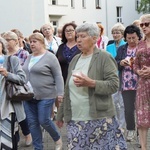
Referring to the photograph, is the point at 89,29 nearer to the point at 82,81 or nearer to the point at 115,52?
the point at 82,81

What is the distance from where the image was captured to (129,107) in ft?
25.6

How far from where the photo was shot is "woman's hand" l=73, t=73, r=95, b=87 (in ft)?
16.0

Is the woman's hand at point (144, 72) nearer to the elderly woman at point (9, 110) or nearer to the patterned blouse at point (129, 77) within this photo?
the patterned blouse at point (129, 77)

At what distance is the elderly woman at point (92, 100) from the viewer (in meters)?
5.11

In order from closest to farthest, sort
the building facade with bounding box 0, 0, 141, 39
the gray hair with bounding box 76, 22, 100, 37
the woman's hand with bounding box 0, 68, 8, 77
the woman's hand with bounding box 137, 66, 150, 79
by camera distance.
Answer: the gray hair with bounding box 76, 22, 100, 37 → the woman's hand with bounding box 0, 68, 8, 77 → the woman's hand with bounding box 137, 66, 150, 79 → the building facade with bounding box 0, 0, 141, 39

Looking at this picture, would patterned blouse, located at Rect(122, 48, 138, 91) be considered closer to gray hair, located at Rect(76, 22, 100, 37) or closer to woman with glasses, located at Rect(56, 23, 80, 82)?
woman with glasses, located at Rect(56, 23, 80, 82)

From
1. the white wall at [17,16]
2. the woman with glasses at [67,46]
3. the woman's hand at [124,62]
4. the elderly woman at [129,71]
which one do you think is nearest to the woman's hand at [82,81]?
the woman's hand at [124,62]

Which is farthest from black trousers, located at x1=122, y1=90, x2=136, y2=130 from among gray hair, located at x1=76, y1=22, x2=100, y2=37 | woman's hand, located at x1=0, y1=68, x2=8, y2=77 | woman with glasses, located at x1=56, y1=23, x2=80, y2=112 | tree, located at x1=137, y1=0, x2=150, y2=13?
tree, located at x1=137, y1=0, x2=150, y2=13

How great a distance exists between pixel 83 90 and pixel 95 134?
1.63ft

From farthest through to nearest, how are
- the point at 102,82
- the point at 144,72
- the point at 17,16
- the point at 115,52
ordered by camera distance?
the point at 17,16
the point at 115,52
the point at 144,72
the point at 102,82

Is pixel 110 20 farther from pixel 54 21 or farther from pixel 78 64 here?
pixel 78 64

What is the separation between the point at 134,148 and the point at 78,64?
268 cm

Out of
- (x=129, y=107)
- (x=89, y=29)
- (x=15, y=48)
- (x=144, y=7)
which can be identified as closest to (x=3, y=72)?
(x=89, y=29)

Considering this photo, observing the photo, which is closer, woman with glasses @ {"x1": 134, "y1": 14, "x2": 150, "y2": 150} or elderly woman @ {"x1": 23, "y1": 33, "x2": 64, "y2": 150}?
woman with glasses @ {"x1": 134, "y1": 14, "x2": 150, "y2": 150}
